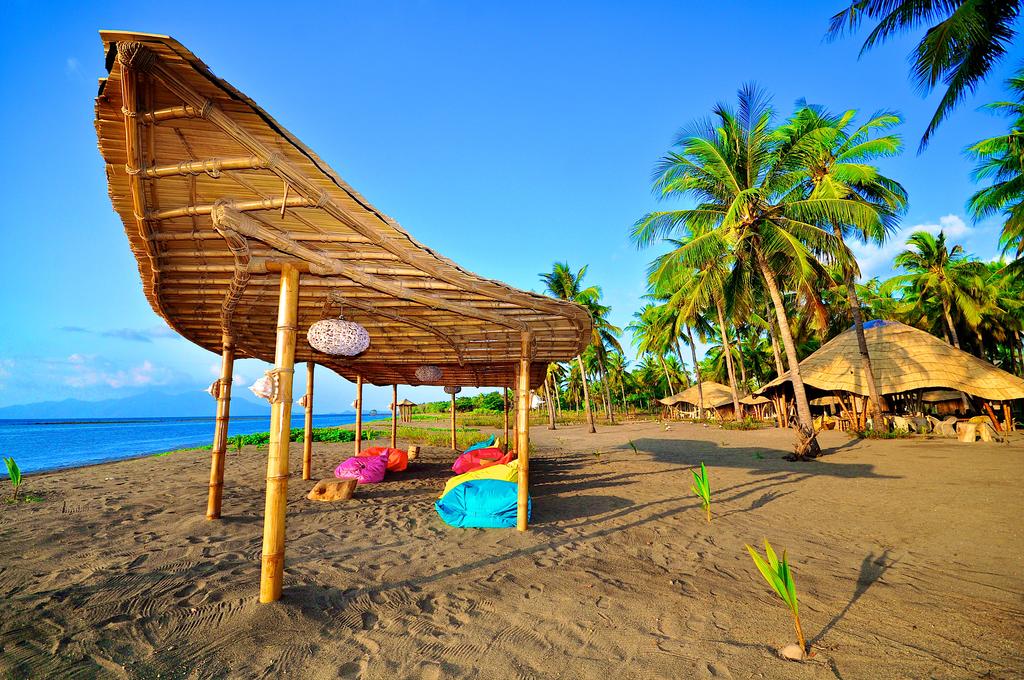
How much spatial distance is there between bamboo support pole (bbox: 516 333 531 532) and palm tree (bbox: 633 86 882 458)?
29.4 ft

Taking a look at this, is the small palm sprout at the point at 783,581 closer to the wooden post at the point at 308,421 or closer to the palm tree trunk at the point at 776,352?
the wooden post at the point at 308,421

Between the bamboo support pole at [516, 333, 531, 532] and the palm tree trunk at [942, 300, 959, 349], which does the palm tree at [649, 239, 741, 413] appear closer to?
the bamboo support pole at [516, 333, 531, 532]

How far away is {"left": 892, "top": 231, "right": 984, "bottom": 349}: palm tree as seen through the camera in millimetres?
22516

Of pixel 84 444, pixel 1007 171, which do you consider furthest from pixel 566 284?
pixel 84 444

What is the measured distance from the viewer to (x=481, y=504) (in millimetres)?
5730

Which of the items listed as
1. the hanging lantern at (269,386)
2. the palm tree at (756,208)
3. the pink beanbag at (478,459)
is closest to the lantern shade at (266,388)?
the hanging lantern at (269,386)

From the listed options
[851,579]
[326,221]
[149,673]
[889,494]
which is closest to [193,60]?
[326,221]

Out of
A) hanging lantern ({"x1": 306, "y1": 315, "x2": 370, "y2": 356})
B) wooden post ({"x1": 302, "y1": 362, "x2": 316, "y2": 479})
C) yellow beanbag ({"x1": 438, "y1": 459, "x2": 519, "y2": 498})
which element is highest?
hanging lantern ({"x1": 306, "y1": 315, "x2": 370, "y2": 356})

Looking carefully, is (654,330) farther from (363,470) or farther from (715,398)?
(363,470)

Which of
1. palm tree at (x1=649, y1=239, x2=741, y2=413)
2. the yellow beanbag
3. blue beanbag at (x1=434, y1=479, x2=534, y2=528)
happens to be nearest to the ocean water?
the yellow beanbag

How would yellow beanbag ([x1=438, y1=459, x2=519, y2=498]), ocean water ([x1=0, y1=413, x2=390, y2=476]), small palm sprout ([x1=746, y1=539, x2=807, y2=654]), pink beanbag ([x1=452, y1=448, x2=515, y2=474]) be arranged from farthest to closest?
ocean water ([x1=0, y1=413, x2=390, y2=476]) < pink beanbag ([x1=452, y1=448, x2=515, y2=474]) < yellow beanbag ([x1=438, y1=459, x2=519, y2=498]) < small palm sprout ([x1=746, y1=539, x2=807, y2=654])

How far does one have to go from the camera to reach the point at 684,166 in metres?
13.4

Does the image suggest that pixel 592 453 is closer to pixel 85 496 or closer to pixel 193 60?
pixel 85 496

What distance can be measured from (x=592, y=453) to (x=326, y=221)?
12095 mm
